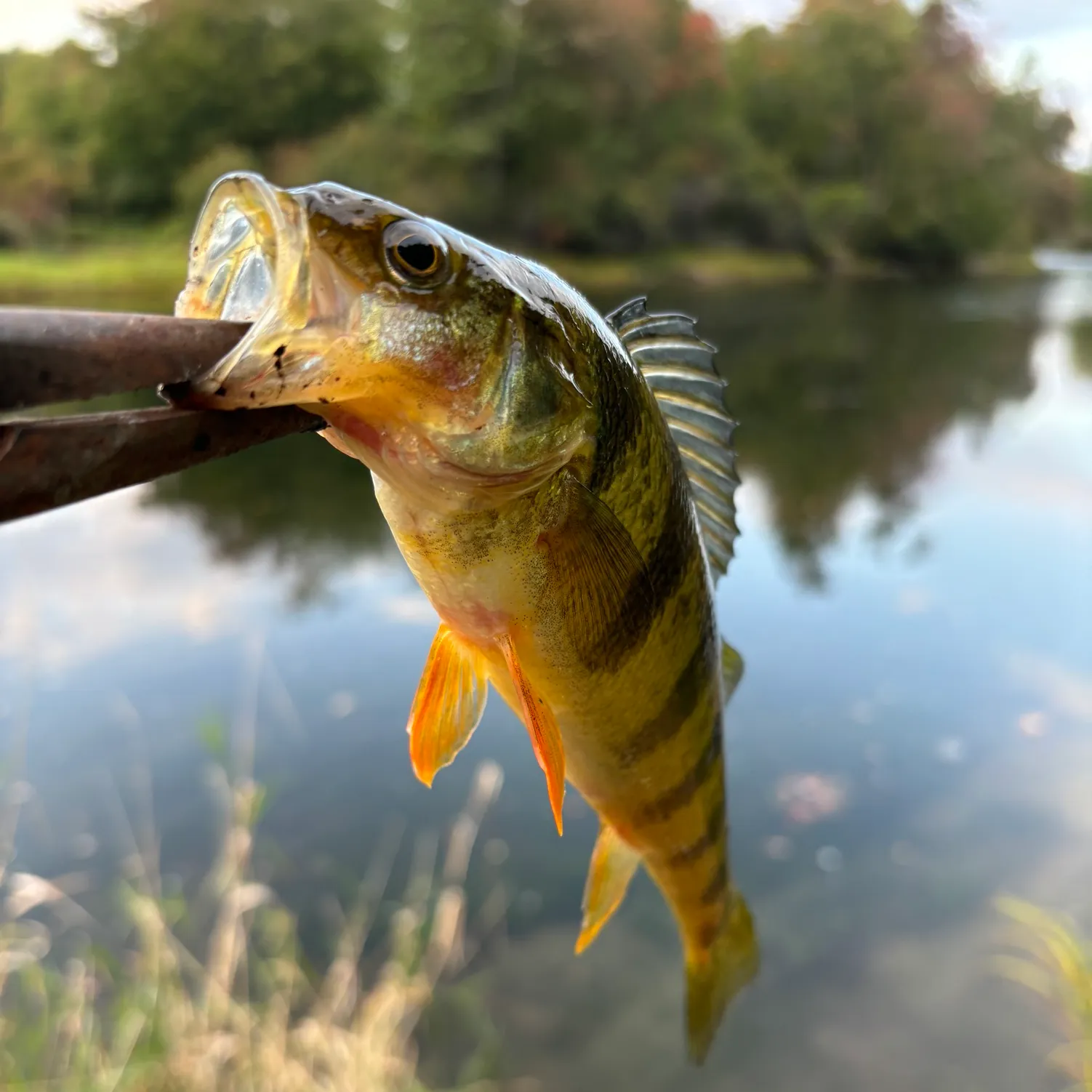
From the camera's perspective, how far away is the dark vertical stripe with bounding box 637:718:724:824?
144 centimetres

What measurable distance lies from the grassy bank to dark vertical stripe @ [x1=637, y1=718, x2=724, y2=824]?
42.6 ft

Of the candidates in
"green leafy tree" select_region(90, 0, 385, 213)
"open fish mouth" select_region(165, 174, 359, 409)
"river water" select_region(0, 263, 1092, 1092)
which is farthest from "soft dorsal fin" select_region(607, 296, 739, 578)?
"green leafy tree" select_region(90, 0, 385, 213)

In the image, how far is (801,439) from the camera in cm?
1284

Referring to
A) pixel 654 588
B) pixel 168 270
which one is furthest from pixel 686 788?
pixel 168 270

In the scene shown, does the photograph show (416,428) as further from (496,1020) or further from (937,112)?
(937,112)

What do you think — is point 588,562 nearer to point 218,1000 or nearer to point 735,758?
point 218,1000

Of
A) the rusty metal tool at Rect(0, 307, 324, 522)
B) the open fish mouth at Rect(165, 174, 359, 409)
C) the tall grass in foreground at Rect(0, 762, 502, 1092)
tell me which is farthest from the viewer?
the tall grass in foreground at Rect(0, 762, 502, 1092)

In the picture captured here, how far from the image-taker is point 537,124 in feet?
102

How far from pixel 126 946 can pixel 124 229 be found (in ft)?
105

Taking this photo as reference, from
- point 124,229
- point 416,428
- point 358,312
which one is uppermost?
point 358,312

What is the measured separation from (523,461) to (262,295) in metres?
0.31

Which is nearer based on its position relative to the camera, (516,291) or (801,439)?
(516,291)

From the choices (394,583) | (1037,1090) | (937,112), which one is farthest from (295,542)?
(937,112)

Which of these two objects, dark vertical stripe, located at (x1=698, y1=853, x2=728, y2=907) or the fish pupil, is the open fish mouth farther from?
dark vertical stripe, located at (x1=698, y1=853, x2=728, y2=907)
